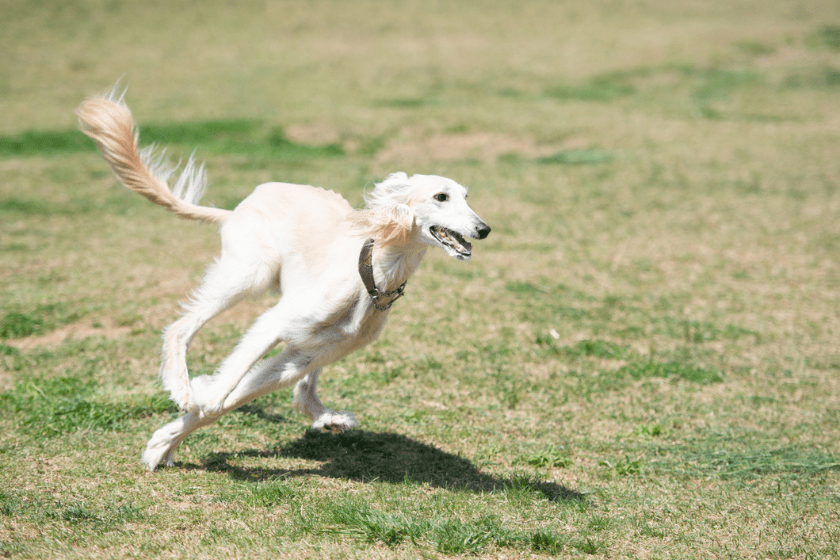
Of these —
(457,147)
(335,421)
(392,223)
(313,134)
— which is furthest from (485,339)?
(313,134)

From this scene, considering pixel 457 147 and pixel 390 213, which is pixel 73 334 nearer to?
pixel 390 213

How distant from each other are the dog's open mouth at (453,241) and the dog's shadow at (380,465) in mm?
1456

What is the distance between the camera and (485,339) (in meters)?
6.77

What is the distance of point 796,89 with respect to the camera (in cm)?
1798

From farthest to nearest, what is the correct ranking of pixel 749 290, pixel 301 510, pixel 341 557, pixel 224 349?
pixel 749 290, pixel 224 349, pixel 301 510, pixel 341 557

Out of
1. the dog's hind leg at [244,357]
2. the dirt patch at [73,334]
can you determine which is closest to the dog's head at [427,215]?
the dog's hind leg at [244,357]

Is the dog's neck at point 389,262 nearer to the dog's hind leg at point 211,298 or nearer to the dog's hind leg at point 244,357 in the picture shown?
the dog's hind leg at point 244,357

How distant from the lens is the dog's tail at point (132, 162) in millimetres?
4953

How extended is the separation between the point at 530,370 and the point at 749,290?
3388mm

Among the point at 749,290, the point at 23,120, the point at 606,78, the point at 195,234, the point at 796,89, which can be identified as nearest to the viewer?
the point at 749,290

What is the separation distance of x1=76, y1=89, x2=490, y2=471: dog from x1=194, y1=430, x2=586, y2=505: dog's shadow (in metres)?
0.24

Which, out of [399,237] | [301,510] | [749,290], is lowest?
[749,290]

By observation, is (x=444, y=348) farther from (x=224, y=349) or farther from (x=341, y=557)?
(x=341, y=557)

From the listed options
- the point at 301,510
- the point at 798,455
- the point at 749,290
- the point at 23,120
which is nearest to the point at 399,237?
the point at 301,510
